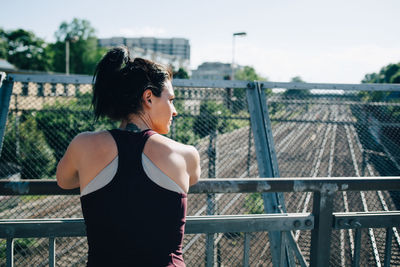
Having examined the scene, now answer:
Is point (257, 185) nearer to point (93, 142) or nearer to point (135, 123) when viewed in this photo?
point (135, 123)

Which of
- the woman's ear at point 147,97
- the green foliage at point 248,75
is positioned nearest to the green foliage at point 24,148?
the woman's ear at point 147,97

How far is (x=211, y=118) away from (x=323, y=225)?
62.3 inches

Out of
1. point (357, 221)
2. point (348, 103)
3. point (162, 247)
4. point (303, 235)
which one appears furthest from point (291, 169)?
point (162, 247)

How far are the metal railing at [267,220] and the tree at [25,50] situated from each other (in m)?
78.4

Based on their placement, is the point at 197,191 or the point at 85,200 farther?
the point at 197,191

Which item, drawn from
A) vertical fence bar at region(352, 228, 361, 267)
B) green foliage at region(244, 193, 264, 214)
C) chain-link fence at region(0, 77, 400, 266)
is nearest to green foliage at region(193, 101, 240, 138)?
chain-link fence at region(0, 77, 400, 266)

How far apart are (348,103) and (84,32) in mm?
77438

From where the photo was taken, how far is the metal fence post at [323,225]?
6.09ft

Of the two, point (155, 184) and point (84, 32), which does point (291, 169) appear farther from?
point (84, 32)

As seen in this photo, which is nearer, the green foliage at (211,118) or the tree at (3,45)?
the green foliage at (211,118)

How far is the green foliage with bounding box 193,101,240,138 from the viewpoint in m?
3.12

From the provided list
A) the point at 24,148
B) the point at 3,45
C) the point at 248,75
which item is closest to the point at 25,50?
the point at 3,45

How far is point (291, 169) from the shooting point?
125 inches

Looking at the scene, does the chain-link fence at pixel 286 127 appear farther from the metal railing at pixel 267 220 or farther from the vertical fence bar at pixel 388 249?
the metal railing at pixel 267 220
